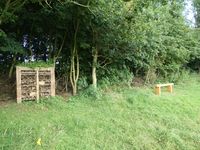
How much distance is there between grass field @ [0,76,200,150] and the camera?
5.12m

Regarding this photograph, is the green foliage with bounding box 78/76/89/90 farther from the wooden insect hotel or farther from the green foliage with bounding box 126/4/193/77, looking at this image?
the green foliage with bounding box 126/4/193/77

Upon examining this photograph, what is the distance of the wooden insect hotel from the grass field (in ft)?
0.67

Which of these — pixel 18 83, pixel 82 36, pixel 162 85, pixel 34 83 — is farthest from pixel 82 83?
pixel 162 85

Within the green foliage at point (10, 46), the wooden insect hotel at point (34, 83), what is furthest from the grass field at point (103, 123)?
the green foliage at point (10, 46)

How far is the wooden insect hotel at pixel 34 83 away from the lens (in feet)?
21.9

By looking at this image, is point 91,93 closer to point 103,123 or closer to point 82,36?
point 82,36

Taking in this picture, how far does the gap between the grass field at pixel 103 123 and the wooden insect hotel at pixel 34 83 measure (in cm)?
20

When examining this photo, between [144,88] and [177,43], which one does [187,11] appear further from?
[144,88]

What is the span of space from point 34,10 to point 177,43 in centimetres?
569

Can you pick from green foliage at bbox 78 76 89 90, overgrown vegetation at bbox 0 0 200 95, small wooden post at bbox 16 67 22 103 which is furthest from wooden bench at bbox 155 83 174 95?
small wooden post at bbox 16 67 22 103

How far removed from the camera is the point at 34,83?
22.5 ft

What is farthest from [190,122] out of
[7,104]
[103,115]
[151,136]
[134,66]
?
[7,104]

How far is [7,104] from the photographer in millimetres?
6586

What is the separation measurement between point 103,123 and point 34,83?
1.86 meters
